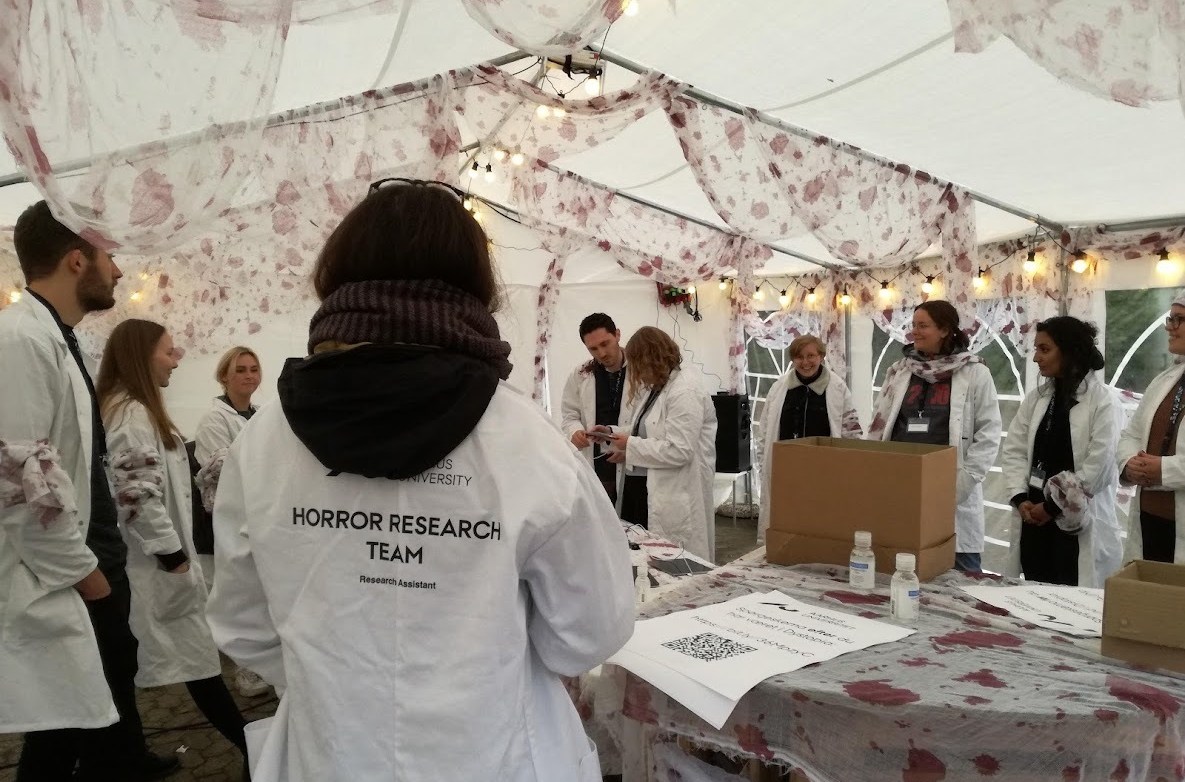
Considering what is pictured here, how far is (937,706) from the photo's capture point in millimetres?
1069

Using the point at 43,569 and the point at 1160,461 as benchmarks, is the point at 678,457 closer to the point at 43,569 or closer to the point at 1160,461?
the point at 1160,461

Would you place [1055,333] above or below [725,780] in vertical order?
above

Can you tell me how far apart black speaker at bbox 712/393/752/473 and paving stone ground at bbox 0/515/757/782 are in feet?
14.1

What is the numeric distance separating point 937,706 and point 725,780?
46 centimetres

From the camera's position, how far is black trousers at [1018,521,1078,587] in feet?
9.02

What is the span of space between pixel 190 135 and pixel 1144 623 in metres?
2.06

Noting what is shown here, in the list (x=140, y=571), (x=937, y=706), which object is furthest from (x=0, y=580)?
(x=937, y=706)

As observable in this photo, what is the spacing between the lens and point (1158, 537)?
2.55 m

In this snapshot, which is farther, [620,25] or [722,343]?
[722,343]

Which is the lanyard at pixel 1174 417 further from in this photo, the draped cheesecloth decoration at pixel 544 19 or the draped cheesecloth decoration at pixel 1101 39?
the draped cheesecloth decoration at pixel 544 19

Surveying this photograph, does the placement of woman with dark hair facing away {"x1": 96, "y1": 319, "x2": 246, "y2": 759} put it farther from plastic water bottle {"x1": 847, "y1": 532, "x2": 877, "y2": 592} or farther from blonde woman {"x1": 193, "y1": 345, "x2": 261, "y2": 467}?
plastic water bottle {"x1": 847, "y1": 532, "x2": 877, "y2": 592}

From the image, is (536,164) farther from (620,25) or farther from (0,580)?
(0,580)

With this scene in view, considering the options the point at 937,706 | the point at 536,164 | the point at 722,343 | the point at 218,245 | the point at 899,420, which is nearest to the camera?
the point at 937,706

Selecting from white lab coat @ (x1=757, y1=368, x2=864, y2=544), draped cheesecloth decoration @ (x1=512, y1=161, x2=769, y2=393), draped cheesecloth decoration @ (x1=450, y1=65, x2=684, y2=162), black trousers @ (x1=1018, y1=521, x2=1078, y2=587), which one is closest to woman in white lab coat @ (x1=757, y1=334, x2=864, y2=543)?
white lab coat @ (x1=757, y1=368, x2=864, y2=544)
